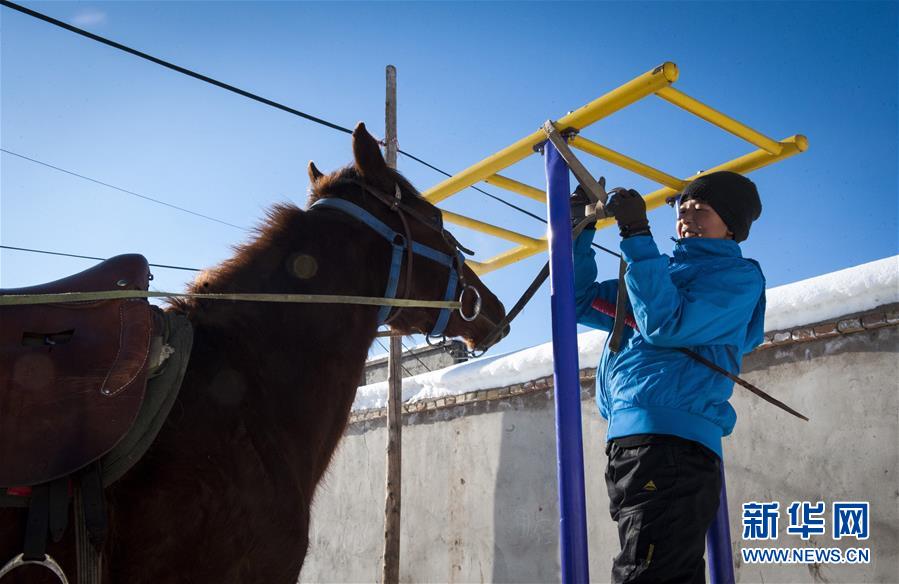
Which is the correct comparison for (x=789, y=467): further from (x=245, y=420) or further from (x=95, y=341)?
(x=95, y=341)

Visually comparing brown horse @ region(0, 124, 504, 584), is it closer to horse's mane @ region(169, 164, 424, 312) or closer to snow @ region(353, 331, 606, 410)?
horse's mane @ region(169, 164, 424, 312)

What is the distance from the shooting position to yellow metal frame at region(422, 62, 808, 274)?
2473 mm

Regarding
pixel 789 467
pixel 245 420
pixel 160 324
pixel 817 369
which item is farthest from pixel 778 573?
pixel 160 324

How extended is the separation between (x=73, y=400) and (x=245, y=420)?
44 centimetres

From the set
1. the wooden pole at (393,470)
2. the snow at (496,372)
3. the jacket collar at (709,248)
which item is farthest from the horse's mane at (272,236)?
the wooden pole at (393,470)

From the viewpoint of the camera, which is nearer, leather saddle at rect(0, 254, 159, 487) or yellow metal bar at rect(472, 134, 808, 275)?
leather saddle at rect(0, 254, 159, 487)

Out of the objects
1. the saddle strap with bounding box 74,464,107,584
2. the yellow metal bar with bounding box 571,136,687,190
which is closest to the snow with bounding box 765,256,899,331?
the yellow metal bar with bounding box 571,136,687,190

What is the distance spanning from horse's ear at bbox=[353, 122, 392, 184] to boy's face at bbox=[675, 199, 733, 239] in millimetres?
1153

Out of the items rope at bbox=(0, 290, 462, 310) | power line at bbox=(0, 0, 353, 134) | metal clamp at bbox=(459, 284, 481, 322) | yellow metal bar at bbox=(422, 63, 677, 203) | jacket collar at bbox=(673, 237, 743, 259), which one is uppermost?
power line at bbox=(0, 0, 353, 134)

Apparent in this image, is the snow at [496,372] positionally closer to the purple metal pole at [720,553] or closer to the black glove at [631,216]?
the purple metal pole at [720,553]

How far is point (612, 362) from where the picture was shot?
7.38 feet

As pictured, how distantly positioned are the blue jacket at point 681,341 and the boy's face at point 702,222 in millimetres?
121
